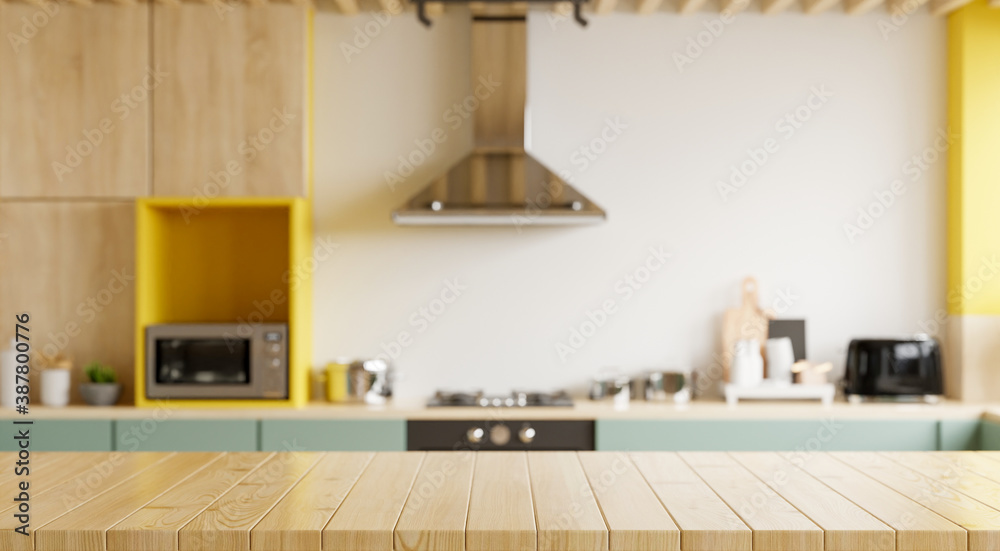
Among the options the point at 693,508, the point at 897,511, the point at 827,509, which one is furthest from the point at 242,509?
the point at 897,511

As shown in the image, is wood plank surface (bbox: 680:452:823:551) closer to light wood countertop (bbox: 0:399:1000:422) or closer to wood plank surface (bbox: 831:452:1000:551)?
wood plank surface (bbox: 831:452:1000:551)

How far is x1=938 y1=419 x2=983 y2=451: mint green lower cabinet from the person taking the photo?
3064mm

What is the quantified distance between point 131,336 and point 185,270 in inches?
14.6

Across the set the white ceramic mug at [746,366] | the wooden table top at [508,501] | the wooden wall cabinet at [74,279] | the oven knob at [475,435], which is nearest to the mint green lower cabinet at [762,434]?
the white ceramic mug at [746,366]

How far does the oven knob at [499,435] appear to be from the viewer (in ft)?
10.0

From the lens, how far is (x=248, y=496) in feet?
4.62

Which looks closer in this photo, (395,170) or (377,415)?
(377,415)

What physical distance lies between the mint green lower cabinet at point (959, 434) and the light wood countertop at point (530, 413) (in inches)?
0.9

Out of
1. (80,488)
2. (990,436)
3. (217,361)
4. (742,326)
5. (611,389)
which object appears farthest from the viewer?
(742,326)

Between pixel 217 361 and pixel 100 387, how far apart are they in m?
0.50

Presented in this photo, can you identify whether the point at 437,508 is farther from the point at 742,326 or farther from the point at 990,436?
the point at 990,436

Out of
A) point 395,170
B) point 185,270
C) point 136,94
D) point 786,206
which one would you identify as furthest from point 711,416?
point 136,94

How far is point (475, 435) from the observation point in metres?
3.04

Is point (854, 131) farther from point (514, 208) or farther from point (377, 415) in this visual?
point (377, 415)
